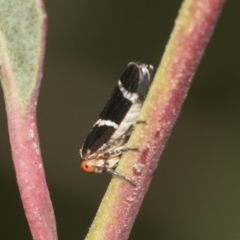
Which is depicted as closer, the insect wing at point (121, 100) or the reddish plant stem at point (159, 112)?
the reddish plant stem at point (159, 112)

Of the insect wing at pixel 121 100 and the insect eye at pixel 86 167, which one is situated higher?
the insect wing at pixel 121 100

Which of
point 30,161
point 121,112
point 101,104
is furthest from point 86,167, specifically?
point 101,104

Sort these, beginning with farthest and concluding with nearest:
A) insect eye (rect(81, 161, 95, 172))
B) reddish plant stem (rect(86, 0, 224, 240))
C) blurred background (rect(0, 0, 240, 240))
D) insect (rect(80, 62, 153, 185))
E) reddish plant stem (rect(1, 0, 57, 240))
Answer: blurred background (rect(0, 0, 240, 240)), insect eye (rect(81, 161, 95, 172)), insect (rect(80, 62, 153, 185)), reddish plant stem (rect(1, 0, 57, 240)), reddish plant stem (rect(86, 0, 224, 240))

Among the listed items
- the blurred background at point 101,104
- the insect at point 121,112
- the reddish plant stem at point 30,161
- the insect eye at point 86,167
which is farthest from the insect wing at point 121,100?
the blurred background at point 101,104

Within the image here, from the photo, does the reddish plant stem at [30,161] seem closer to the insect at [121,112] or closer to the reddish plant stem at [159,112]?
the reddish plant stem at [159,112]

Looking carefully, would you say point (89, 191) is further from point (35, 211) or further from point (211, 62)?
point (35, 211)

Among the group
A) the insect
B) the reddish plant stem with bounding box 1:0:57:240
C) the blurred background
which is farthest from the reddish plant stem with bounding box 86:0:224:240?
the blurred background

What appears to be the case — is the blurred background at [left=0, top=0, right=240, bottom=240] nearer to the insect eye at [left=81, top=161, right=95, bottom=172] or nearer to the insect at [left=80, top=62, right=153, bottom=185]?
the insect eye at [left=81, top=161, right=95, bottom=172]

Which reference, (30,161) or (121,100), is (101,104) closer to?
(121,100)
